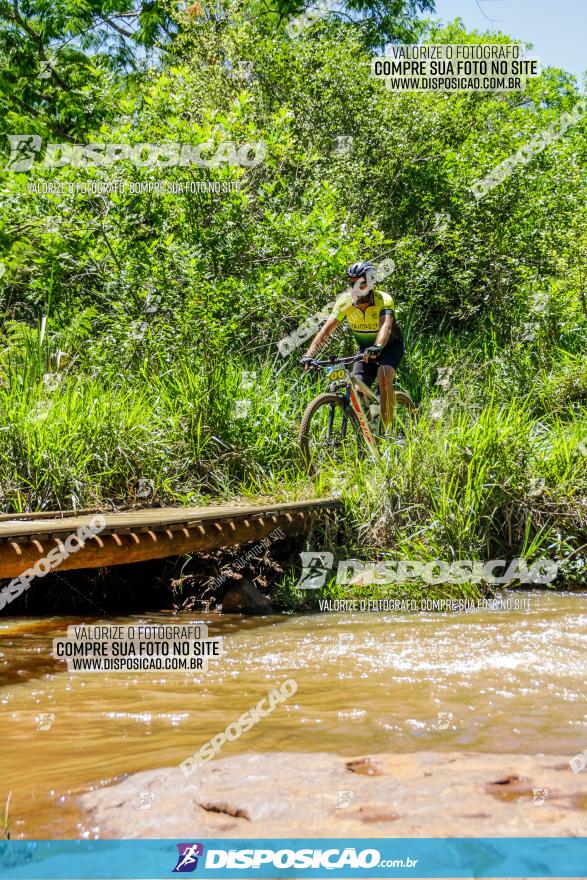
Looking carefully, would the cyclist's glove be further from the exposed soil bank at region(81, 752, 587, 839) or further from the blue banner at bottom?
the blue banner at bottom

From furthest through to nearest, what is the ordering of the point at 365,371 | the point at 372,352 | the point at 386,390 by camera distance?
the point at 365,371
the point at 386,390
the point at 372,352

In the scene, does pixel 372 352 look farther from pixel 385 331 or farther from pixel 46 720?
pixel 46 720

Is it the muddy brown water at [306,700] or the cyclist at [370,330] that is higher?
the cyclist at [370,330]

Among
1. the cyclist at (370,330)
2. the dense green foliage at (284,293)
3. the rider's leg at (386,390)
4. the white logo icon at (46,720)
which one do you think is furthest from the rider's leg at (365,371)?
the white logo icon at (46,720)

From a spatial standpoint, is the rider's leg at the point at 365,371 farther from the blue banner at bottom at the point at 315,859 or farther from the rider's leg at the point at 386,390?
the blue banner at bottom at the point at 315,859

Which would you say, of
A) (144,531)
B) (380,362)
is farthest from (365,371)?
(144,531)

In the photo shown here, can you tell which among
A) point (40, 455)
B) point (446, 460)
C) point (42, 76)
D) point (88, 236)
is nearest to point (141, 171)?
point (88, 236)

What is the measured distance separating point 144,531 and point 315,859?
12.4ft

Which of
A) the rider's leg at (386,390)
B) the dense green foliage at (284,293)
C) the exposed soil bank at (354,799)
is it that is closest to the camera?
the exposed soil bank at (354,799)

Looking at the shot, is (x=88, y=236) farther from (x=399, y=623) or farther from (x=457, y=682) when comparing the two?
(x=457, y=682)

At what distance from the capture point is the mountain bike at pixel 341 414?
856 centimetres

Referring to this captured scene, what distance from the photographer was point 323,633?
227 inches

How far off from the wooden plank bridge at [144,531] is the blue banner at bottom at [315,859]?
2.63 m

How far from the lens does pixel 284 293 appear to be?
1042 cm
